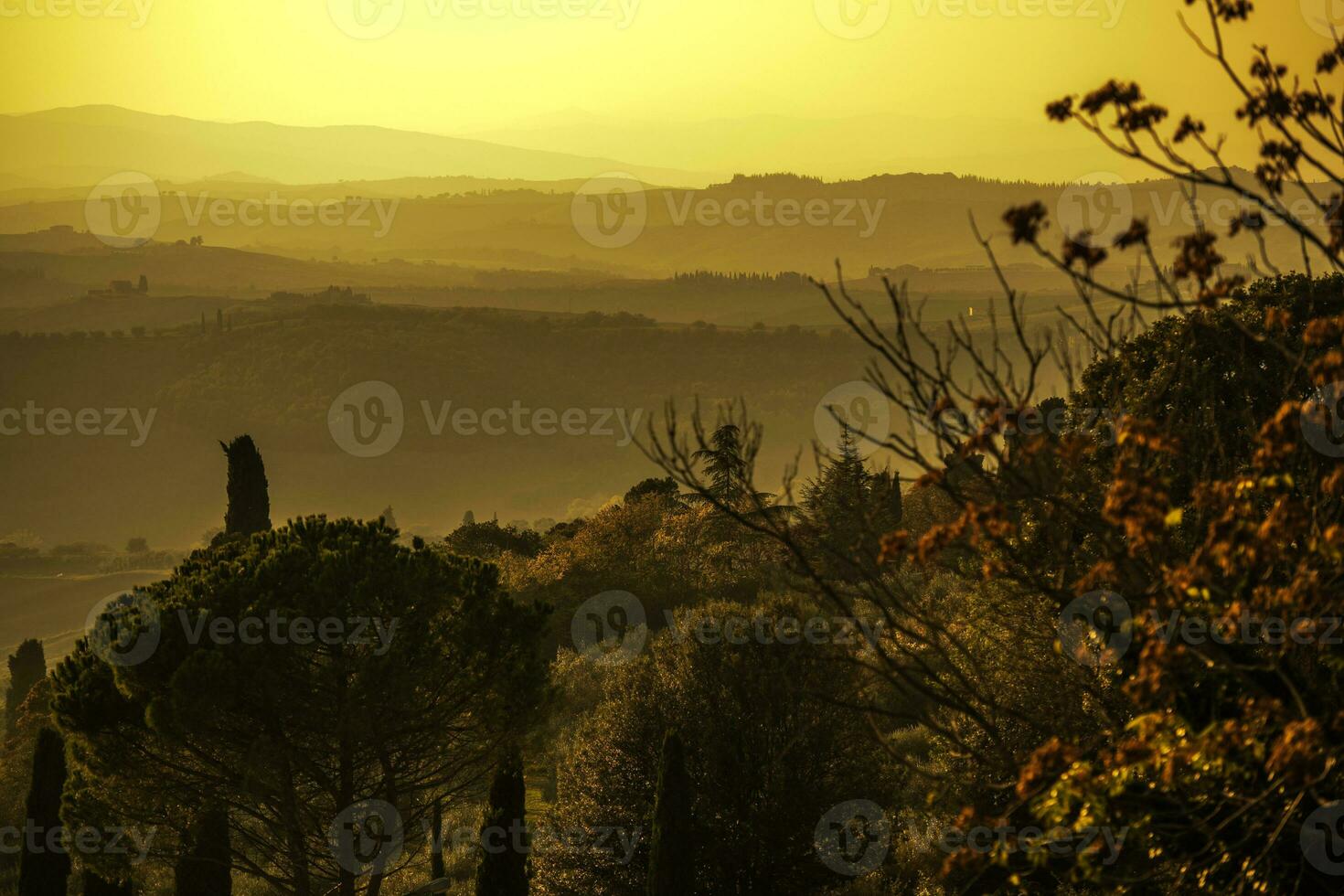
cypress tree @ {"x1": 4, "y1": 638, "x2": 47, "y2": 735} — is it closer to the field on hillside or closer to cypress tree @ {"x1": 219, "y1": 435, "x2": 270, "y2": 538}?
cypress tree @ {"x1": 219, "y1": 435, "x2": 270, "y2": 538}

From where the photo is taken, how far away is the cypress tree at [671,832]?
23.8 meters

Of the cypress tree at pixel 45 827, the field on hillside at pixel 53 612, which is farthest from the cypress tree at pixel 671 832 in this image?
the field on hillside at pixel 53 612

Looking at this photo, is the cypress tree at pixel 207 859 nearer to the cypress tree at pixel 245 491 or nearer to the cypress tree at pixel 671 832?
the cypress tree at pixel 671 832

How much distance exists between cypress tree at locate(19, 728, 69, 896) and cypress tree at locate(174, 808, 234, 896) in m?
5.34

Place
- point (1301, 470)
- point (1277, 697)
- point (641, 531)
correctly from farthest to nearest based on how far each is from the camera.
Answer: point (641, 531)
point (1301, 470)
point (1277, 697)

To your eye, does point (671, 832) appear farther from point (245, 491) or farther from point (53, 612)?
point (53, 612)

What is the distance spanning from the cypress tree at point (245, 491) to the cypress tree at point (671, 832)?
33.2 m

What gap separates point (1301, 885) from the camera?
953 cm

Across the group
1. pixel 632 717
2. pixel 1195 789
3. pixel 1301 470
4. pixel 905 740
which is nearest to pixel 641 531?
pixel 905 740

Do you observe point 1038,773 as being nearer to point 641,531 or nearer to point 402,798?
point 402,798

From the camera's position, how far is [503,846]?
24.0 m

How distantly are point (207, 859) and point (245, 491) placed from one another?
31040 mm

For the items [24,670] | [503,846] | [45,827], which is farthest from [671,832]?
[24,670]

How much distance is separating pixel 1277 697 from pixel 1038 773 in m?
2.04
